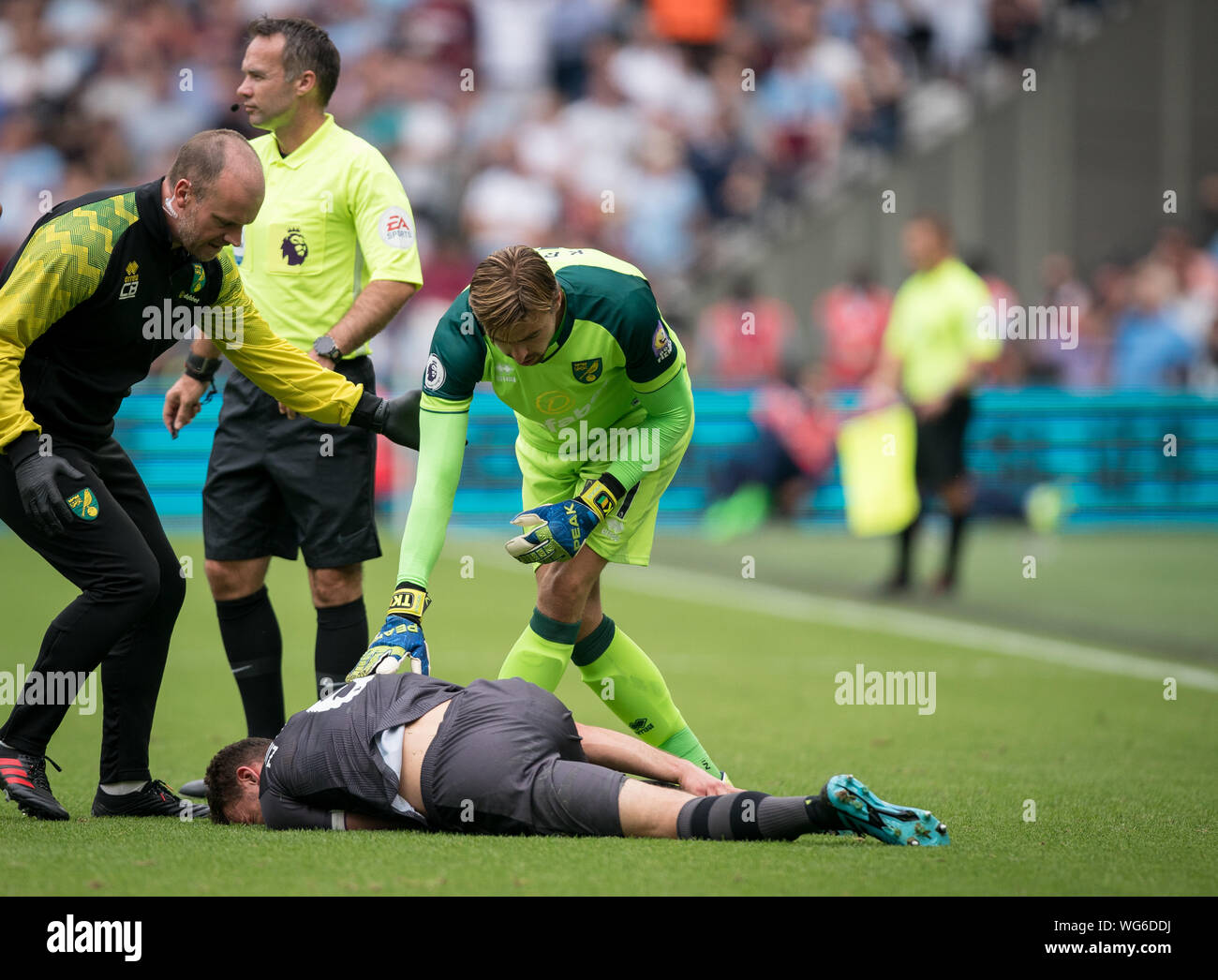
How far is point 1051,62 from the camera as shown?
17.3 metres

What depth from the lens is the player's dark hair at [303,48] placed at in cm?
584

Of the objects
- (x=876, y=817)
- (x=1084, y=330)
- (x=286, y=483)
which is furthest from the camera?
(x=1084, y=330)

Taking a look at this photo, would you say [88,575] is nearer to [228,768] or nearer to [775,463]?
[228,768]

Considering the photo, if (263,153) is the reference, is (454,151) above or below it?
above

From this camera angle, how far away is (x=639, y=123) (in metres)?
19.6

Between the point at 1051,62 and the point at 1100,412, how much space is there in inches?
169

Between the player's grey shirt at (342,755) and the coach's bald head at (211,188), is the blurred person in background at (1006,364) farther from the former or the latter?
the player's grey shirt at (342,755)

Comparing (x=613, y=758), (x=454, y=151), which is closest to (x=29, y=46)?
(x=454, y=151)

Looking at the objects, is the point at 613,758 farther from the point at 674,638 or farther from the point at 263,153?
the point at 674,638

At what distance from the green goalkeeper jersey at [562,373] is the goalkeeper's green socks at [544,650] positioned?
0.53 m

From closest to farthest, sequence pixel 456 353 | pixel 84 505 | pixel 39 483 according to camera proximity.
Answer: pixel 39 483 → pixel 84 505 → pixel 456 353

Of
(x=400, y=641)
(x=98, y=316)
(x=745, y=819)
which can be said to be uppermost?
(x=98, y=316)

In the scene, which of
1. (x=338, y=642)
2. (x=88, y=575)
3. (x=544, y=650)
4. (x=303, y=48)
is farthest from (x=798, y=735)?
(x=303, y=48)

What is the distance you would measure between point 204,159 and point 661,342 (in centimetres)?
161
